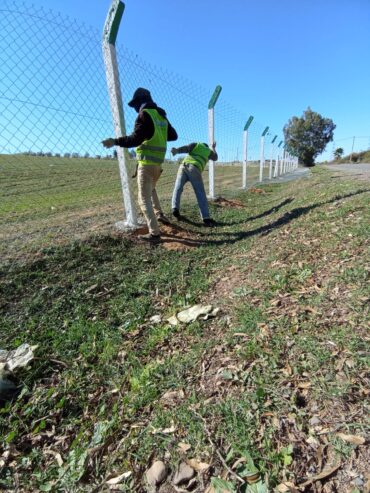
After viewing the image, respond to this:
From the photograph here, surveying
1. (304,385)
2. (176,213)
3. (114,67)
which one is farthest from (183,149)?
(304,385)

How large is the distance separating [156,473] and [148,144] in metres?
3.30

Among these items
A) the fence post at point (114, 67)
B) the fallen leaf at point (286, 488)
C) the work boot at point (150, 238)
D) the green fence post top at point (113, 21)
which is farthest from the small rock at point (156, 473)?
the green fence post top at point (113, 21)

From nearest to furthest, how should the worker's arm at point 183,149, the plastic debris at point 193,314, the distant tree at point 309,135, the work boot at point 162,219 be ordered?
the plastic debris at point 193,314 → the work boot at point 162,219 → the worker's arm at point 183,149 → the distant tree at point 309,135

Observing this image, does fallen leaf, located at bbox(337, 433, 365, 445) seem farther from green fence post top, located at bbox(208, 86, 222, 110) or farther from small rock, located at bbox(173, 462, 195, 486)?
green fence post top, located at bbox(208, 86, 222, 110)

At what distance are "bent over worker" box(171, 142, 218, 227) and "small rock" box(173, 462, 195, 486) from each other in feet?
12.8

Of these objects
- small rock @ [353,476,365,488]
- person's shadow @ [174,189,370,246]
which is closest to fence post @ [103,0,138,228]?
person's shadow @ [174,189,370,246]

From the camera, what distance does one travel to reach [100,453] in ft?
4.97

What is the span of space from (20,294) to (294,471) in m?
2.55

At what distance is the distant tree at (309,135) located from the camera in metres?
56.1

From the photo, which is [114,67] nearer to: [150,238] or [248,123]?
[150,238]

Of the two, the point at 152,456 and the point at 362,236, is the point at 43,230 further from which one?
the point at 362,236

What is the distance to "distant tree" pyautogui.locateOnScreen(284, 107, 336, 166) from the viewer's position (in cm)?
5606

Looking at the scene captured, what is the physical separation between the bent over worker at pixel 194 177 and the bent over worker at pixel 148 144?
1.04 meters

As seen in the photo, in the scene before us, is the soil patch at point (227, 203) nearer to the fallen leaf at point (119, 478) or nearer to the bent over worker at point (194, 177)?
the bent over worker at point (194, 177)
